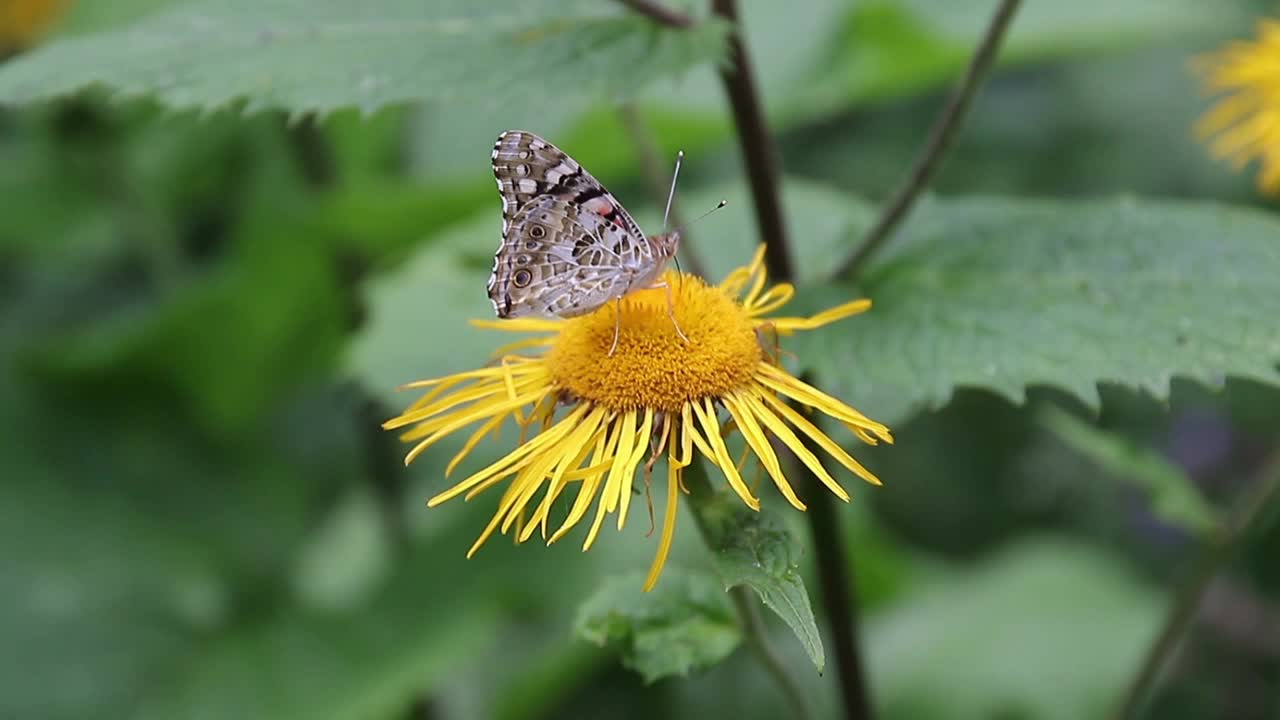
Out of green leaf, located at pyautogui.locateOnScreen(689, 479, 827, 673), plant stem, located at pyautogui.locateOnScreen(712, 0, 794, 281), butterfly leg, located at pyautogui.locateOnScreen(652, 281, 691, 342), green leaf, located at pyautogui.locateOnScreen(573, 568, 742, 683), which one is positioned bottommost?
green leaf, located at pyautogui.locateOnScreen(573, 568, 742, 683)

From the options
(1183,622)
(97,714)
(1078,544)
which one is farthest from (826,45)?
(97,714)

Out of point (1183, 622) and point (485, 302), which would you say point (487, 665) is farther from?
point (1183, 622)

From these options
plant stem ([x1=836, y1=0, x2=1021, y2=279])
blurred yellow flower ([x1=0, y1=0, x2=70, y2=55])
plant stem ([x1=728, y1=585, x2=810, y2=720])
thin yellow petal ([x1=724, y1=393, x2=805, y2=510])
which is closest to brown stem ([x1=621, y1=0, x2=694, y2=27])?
plant stem ([x1=836, y1=0, x2=1021, y2=279])

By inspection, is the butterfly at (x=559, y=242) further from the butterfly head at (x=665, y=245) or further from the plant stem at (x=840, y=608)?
the plant stem at (x=840, y=608)

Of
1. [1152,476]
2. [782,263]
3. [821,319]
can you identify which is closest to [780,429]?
[821,319]

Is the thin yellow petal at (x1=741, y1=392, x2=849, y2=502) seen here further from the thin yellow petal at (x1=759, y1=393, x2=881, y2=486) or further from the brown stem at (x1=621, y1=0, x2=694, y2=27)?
the brown stem at (x1=621, y1=0, x2=694, y2=27)
